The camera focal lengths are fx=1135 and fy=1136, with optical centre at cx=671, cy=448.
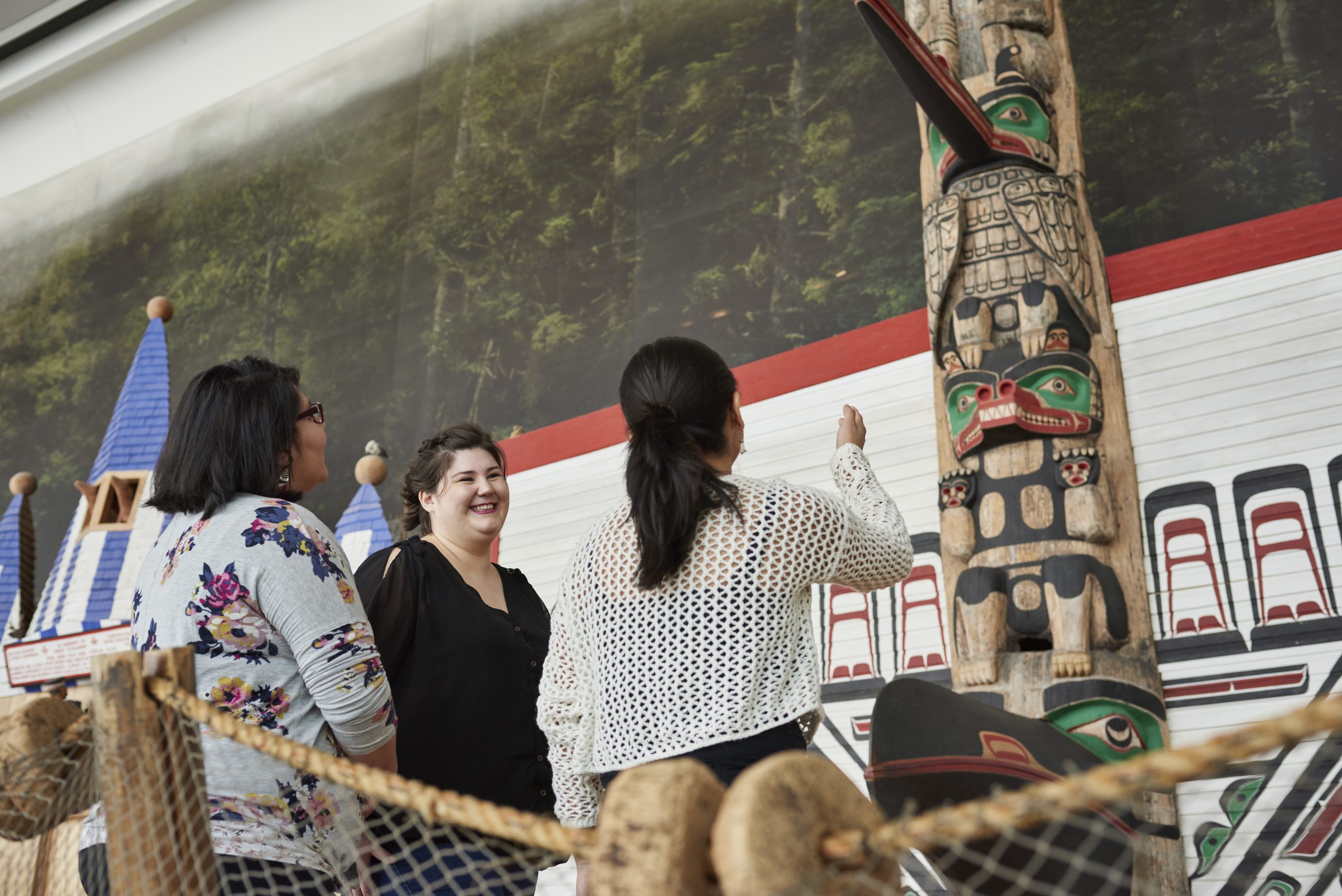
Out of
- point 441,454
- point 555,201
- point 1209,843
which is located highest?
point 555,201

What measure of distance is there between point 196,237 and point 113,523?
244 centimetres

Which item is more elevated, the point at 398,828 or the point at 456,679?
the point at 456,679

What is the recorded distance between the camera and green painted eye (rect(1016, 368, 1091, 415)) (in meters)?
2.97

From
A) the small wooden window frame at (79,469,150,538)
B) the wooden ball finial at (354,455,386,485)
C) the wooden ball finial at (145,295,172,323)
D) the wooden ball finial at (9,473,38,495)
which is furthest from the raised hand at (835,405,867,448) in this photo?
the wooden ball finial at (9,473,38,495)

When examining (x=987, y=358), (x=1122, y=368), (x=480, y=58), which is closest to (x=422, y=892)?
(x=987, y=358)

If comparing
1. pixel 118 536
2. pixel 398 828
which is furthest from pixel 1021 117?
pixel 118 536

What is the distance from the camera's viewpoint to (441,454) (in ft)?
7.94

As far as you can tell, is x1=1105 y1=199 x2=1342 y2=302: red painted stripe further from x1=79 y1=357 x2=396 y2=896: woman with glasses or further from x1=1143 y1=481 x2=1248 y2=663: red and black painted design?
x1=79 y1=357 x2=396 y2=896: woman with glasses

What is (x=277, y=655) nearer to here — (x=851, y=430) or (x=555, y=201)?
(x=851, y=430)

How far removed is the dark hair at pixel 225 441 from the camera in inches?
67.6

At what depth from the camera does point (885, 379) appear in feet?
14.8

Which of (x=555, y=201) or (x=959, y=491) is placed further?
(x=555, y=201)

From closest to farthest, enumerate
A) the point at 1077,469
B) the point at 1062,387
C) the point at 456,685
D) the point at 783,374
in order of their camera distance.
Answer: the point at 456,685 → the point at 1077,469 → the point at 1062,387 → the point at 783,374

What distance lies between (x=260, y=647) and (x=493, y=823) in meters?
Result: 0.69
